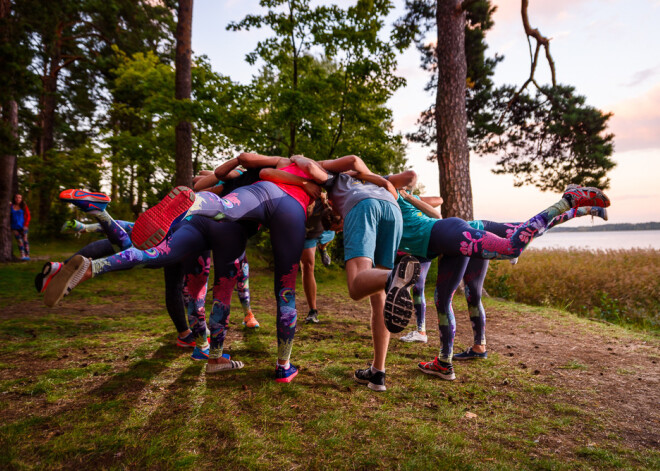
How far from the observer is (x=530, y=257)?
12055mm

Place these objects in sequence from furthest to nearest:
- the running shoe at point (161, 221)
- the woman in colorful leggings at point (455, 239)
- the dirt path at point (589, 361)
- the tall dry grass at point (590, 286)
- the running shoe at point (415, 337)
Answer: the tall dry grass at point (590, 286), the running shoe at point (415, 337), the woman in colorful leggings at point (455, 239), the dirt path at point (589, 361), the running shoe at point (161, 221)

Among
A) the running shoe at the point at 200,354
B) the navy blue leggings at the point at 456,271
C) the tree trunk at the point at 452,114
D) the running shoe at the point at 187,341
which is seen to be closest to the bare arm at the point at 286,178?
the navy blue leggings at the point at 456,271

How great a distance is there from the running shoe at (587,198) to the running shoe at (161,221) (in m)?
3.05

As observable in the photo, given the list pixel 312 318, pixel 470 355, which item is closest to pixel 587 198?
pixel 470 355

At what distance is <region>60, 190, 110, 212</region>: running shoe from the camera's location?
2.93 m

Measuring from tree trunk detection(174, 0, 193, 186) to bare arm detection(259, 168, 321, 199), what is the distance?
5759 millimetres

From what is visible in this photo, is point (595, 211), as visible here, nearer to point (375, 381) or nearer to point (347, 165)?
point (347, 165)

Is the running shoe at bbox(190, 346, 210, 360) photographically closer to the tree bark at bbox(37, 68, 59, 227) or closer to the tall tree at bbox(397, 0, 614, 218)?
the tall tree at bbox(397, 0, 614, 218)

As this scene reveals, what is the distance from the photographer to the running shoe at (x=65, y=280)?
84.9 inches

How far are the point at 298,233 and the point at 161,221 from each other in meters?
1.04

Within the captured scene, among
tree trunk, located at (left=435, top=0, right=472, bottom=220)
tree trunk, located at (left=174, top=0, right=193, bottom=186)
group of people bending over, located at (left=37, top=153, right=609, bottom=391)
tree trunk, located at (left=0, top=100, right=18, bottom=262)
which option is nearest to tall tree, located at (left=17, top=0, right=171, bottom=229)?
tree trunk, located at (left=0, top=100, right=18, bottom=262)

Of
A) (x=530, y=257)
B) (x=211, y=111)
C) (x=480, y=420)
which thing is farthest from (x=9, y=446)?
(x=530, y=257)

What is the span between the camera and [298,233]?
9.47 ft

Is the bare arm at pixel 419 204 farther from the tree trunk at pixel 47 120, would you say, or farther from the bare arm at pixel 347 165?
the tree trunk at pixel 47 120
